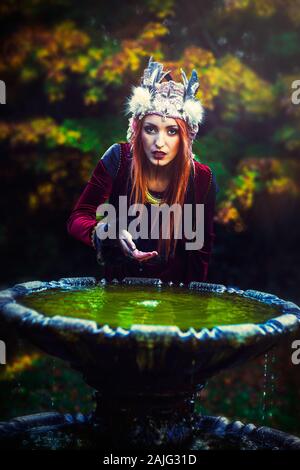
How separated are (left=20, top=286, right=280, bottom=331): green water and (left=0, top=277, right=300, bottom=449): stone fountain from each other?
0.08m

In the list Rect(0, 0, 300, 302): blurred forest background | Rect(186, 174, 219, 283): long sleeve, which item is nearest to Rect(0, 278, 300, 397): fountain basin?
Rect(186, 174, 219, 283): long sleeve

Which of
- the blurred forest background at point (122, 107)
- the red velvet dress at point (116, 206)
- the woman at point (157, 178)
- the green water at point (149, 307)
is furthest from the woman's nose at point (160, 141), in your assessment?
the blurred forest background at point (122, 107)

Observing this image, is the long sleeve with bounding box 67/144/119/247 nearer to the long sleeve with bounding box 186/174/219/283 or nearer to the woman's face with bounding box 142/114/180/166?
the woman's face with bounding box 142/114/180/166

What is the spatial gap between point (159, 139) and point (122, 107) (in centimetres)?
221

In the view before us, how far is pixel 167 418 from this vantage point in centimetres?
272

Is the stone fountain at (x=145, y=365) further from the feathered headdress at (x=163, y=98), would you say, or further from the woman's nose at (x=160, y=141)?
the feathered headdress at (x=163, y=98)

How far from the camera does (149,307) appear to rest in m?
2.82

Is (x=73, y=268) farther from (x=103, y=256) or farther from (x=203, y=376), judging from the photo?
(x=203, y=376)

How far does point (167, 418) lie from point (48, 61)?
408cm

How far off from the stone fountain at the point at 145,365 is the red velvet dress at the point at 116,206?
0.78m

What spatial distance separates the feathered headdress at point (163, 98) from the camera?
3.80 metres

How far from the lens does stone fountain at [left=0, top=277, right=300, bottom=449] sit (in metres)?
2.21

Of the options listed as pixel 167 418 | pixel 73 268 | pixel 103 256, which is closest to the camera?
pixel 167 418
